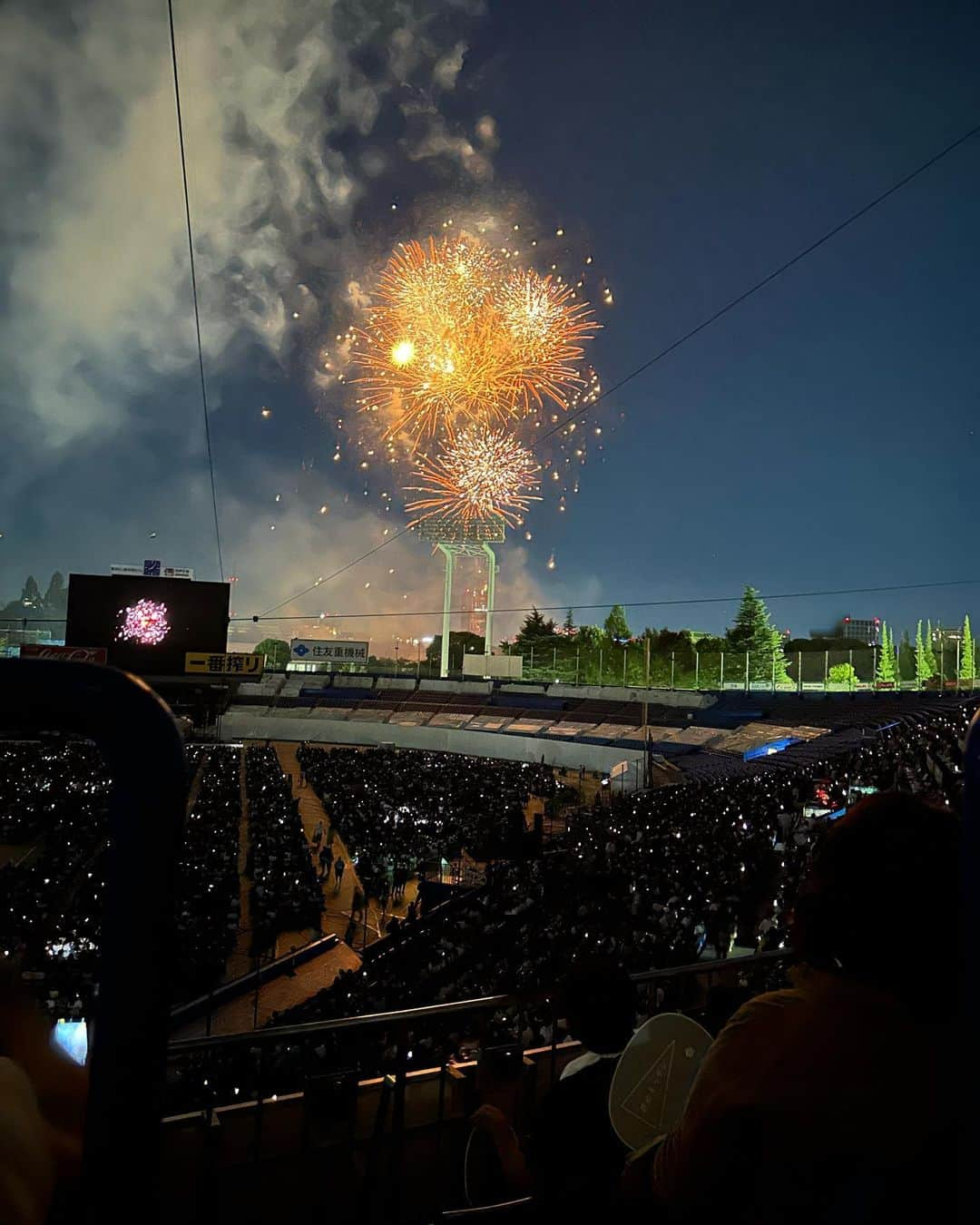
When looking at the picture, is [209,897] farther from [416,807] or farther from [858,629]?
[858,629]

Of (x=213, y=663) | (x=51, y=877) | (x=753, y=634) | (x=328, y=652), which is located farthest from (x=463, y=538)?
(x=51, y=877)

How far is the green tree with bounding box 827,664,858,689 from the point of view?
46.0 meters

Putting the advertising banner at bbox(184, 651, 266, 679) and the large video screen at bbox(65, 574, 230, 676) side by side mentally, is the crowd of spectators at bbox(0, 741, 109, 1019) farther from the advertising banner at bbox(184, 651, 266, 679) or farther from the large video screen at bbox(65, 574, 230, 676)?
the advertising banner at bbox(184, 651, 266, 679)

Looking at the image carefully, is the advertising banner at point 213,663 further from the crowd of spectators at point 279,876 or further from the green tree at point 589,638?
the green tree at point 589,638

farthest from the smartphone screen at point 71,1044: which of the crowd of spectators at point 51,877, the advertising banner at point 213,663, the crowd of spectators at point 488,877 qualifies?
the advertising banner at point 213,663

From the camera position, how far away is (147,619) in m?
20.4

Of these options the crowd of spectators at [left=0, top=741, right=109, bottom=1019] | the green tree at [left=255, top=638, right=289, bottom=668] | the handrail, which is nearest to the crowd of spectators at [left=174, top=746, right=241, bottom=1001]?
the crowd of spectators at [left=0, top=741, right=109, bottom=1019]

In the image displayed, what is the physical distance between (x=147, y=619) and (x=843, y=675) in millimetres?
43898

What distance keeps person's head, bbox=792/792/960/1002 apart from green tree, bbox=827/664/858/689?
159 feet

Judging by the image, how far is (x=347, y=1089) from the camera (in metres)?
3.22

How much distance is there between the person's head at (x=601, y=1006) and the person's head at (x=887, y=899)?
85 cm

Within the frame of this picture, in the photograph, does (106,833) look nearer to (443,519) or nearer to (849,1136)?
(849,1136)

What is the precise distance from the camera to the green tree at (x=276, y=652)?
69.4 meters

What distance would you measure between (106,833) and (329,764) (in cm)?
2950
